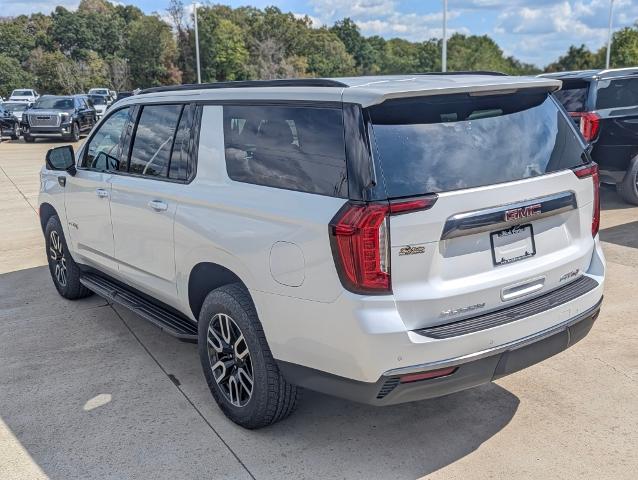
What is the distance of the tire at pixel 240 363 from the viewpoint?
3211 mm

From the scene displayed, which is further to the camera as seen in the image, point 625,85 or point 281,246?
point 625,85

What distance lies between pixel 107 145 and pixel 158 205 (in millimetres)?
1192

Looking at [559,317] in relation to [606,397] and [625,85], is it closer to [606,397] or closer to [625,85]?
[606,397]

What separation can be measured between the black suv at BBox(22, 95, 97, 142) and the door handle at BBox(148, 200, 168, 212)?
21572 mm

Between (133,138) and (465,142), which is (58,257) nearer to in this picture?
(133,138)

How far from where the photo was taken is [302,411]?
3688 millimetres

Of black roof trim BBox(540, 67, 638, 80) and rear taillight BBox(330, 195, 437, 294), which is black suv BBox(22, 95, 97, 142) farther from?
rear taillight BBox(330, 195, 437, 294)

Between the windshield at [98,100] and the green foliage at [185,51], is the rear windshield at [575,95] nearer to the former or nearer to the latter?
the windshield at [98,100]

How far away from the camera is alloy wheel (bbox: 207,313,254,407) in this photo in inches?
133

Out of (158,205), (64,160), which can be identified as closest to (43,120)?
(64,160)

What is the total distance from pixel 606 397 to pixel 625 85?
6683 millimetres

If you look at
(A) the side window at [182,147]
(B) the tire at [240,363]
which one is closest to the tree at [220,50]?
(A) the side window at [182,147]

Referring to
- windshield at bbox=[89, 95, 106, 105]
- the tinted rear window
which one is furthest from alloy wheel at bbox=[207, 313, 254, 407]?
windshield at bbox=[89, 95, 106, 105]

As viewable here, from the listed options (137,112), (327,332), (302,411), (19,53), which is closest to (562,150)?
(327,332)
